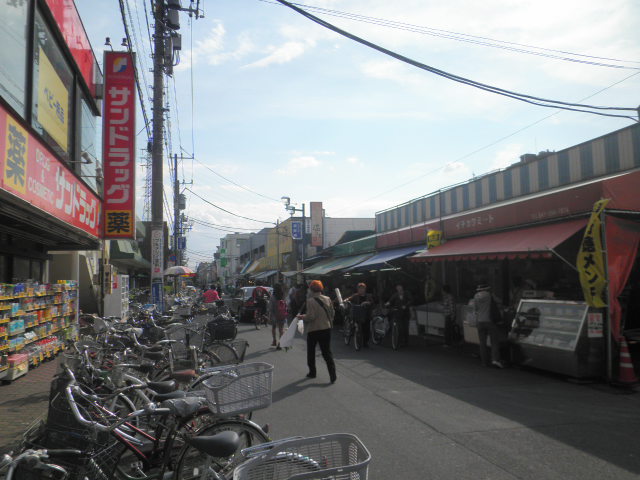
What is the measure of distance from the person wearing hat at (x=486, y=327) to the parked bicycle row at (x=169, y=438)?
656cm

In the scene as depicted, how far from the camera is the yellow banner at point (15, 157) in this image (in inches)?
245

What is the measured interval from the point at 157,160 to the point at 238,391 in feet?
37.7

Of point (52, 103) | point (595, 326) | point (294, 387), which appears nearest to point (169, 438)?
point (294, 387)

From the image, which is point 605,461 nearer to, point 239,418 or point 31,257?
point 239,418

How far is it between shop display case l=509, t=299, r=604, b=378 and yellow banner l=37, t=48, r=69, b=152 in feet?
35.1

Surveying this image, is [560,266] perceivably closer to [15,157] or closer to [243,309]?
[15,157]

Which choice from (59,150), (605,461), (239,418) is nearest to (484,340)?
(605,461)

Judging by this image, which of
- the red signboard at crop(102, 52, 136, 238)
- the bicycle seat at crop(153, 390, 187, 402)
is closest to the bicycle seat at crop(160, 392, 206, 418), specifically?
the bicycle seat at crop(153, 390, 187, 402)

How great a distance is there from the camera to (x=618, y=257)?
8.10 m

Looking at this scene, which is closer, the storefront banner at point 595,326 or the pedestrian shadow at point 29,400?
the pedestrian shadow at point 29,400

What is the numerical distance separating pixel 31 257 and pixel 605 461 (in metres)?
12.3

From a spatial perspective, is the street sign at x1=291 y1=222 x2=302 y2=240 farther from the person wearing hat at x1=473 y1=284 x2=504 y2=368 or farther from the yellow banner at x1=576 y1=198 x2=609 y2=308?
the yellow banner at x1=576 y1=198 x2=609 y2=308

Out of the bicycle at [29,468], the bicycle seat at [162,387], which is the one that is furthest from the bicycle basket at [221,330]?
the bicycle at [29,468]

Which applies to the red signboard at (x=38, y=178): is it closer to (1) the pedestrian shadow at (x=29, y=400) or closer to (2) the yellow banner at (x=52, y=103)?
(2) the yellow banner at (x=52, y=103)
